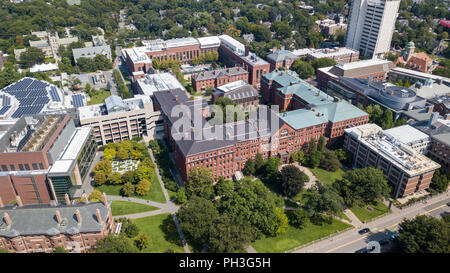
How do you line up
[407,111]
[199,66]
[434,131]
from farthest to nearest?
[199,66], [407,111], [434,131]

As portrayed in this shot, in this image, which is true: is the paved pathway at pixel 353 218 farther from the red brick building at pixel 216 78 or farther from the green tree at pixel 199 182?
the red brick building at pixel 216 78

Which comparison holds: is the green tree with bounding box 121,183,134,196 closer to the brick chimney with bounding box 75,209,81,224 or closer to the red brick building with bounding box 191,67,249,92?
the brick chimney with bounding box 75,209,81,224

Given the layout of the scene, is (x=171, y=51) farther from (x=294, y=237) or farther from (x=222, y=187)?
(x=294, y=237)

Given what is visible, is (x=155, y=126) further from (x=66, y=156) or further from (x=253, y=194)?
(x=253, y=194)

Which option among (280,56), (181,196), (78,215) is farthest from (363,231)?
(280,56)


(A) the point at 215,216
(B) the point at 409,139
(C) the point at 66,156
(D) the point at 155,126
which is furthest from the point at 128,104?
(B) the point at 409,139
